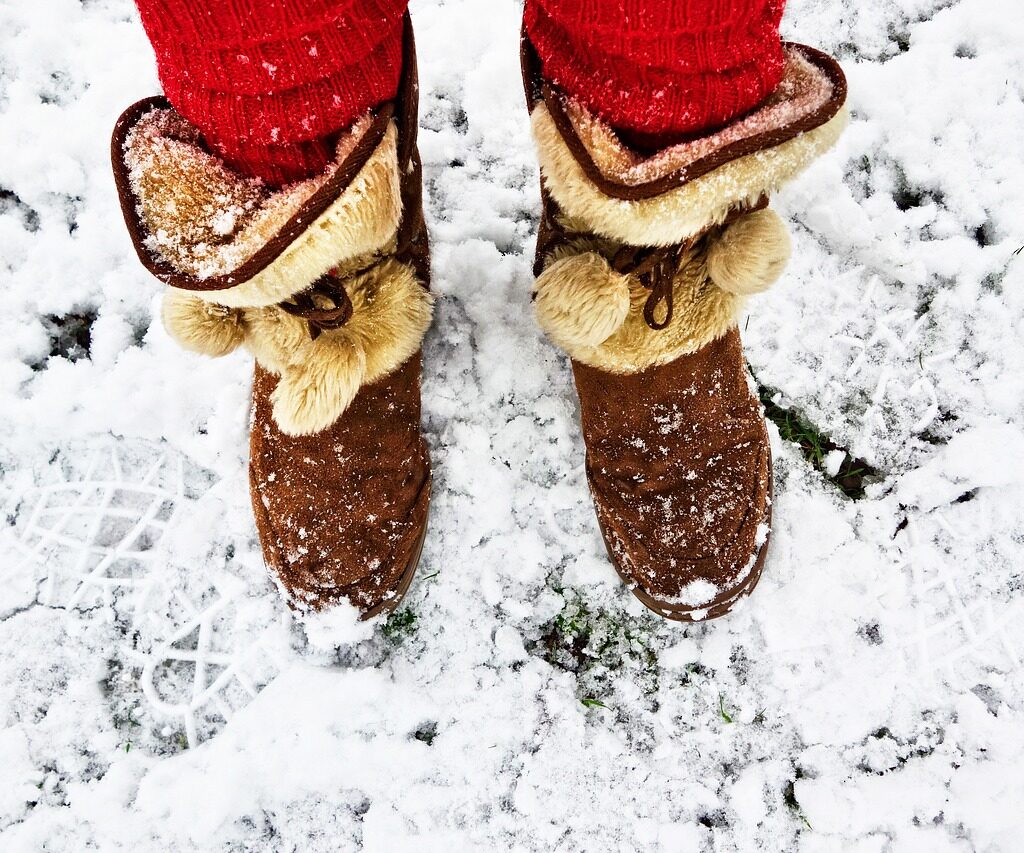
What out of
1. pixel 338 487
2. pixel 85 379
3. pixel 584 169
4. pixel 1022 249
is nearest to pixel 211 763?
pixel 338 487

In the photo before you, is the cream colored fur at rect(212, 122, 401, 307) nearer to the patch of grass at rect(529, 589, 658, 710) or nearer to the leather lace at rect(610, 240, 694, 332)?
the leather lace at rect(610, 240, 694, 332)

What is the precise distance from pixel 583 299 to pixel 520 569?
50cm

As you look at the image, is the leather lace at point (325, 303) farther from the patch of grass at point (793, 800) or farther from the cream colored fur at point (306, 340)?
the patch of grass at point (793, 800)

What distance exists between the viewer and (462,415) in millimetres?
1206

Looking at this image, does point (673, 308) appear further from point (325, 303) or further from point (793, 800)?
point (793, 800)

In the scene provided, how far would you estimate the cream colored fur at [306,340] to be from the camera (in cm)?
84

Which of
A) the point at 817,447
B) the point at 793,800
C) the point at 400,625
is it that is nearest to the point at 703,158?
the point at 817,447

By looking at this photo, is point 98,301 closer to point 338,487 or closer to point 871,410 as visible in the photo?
point 338,487

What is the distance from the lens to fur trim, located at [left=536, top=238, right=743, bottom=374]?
838 millimetres

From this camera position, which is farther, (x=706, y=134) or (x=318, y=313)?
(x=318, y=313)

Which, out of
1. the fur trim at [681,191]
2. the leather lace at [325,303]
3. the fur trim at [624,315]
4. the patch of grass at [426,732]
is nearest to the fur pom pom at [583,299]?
the fur trim at [624,315]

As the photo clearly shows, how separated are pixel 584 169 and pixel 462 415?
0.59 metres

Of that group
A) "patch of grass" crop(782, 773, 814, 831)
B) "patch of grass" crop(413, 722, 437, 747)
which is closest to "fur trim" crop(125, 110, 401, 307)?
"patch of grass" crop(413, 722, 437, 747)

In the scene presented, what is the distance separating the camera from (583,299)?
0.84 meters
